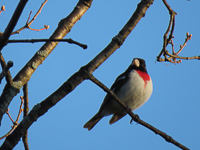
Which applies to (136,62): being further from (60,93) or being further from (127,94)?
(60,93)

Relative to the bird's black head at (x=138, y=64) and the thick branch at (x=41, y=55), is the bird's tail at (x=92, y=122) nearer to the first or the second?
the bird's black head at (x=138, y=64)

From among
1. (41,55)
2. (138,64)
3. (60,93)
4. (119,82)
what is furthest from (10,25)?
(138,64)

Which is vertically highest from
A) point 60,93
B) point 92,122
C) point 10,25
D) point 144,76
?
point 144,76

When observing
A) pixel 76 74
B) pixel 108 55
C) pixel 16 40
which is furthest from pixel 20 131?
pixel 108 55

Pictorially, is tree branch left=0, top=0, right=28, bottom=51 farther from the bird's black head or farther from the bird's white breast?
the bird's black head

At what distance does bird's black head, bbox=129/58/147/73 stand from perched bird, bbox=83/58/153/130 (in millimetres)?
181

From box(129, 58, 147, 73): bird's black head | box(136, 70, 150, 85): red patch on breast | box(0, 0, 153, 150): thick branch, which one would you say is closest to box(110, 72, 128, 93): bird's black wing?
box(136, 70, 150, 85): red patch on breast

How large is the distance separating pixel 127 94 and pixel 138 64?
3.06 ft

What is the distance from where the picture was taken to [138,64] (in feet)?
18.5

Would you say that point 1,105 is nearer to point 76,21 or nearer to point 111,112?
point 76,21

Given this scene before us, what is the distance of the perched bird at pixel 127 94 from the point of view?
492cm

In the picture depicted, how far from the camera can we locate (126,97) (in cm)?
491

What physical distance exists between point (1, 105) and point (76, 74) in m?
0.71

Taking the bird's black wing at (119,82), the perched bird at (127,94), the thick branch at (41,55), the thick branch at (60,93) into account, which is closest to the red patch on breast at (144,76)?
the perched bird at (127,94)
